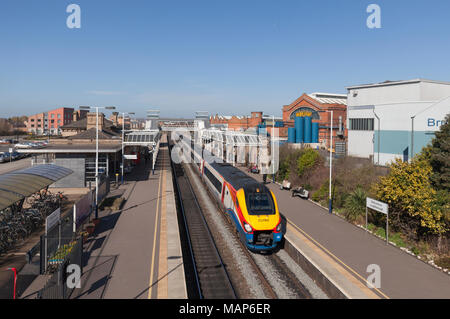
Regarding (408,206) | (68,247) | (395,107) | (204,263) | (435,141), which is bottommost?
(204,263)

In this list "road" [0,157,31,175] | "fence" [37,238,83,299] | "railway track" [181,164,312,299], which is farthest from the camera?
"road" [0,157,31,175]

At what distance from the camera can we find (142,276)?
37.9ft

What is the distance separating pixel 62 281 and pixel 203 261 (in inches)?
249

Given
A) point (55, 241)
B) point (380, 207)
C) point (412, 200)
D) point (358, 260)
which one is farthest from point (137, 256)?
point (412, 200)

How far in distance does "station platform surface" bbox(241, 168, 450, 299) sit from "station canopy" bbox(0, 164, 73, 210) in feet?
41.1

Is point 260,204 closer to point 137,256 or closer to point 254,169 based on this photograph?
point 137,256

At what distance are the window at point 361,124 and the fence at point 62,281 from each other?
35.1m

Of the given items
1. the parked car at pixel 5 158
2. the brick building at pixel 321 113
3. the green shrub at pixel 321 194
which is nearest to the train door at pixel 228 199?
the green shrub at pixel 321 194

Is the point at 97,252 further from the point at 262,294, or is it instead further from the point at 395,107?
the point at 395,107

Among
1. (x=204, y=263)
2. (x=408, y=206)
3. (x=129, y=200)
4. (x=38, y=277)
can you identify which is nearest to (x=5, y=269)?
(x=38, y=277)

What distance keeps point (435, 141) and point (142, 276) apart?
19322mm

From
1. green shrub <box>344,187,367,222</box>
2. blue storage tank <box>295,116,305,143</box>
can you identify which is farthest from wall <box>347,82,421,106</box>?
green shrub <box>344,187,367,222</box>

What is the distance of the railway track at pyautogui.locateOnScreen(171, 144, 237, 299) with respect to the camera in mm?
12000

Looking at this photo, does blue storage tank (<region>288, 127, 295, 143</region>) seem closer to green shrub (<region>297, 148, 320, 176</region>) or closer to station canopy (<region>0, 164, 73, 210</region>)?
green shrub (<region>297, 148, 320, 176</region>)
